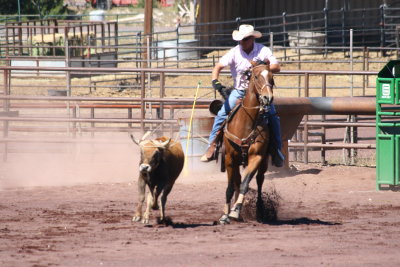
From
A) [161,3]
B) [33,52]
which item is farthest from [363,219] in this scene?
[161,3]

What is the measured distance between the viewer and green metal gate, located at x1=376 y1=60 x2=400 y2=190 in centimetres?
1210

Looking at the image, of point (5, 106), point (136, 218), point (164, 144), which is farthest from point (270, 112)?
point (5, 106)

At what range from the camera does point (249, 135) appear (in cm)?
936

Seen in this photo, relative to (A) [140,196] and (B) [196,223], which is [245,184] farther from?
(A) [140,196]

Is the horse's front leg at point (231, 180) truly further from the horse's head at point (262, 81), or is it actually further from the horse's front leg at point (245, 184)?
the horse's head at point (262, 81)

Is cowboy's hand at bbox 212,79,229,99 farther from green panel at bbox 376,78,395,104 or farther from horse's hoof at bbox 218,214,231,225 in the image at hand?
green panel at bbox 376,78,395,104

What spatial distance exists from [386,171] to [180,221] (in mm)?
3911

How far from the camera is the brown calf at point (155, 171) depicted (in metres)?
8.87

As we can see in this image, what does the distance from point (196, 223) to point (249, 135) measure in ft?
3.70

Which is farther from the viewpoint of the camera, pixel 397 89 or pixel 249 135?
pixel 397 89

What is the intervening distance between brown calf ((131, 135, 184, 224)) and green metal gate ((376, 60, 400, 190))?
12.8ft

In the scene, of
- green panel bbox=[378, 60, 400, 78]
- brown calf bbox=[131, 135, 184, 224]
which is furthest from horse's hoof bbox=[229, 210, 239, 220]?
green panel bbox=[378, 60, 400, 78]

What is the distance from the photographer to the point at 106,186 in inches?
514

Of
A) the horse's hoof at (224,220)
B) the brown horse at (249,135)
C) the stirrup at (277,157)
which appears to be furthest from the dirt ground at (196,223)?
the stirrup at (277,157)
